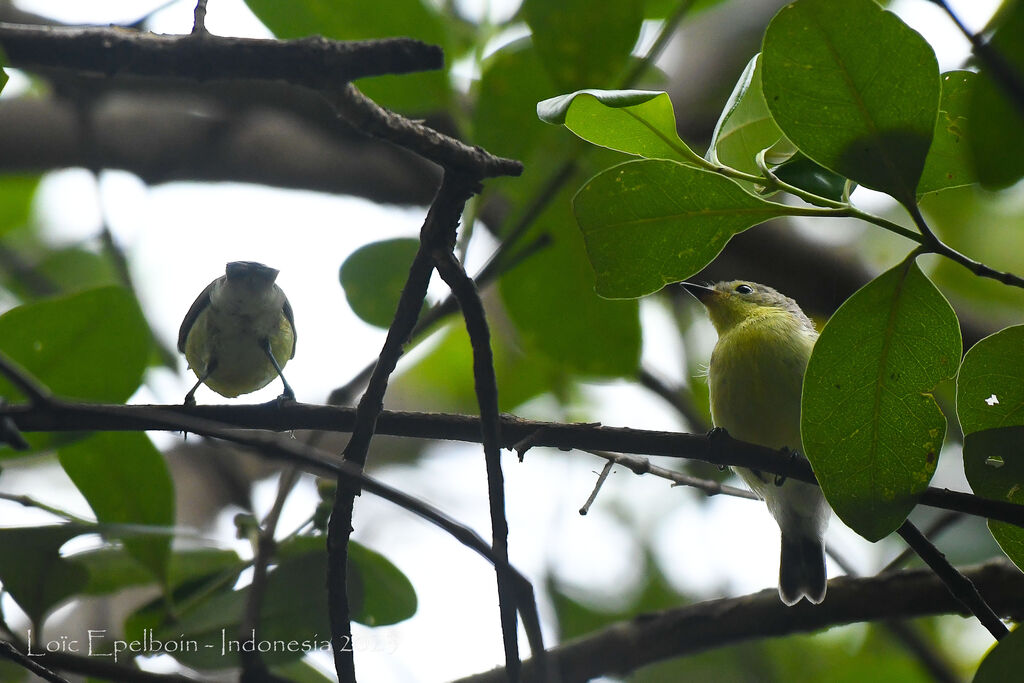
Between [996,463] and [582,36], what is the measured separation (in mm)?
1113

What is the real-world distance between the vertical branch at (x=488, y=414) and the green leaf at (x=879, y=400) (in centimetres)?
45

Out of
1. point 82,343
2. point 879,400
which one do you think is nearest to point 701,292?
point 879,400

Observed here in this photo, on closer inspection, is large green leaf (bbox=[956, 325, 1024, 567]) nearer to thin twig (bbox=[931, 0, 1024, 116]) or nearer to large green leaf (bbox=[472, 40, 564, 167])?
thin twig (bbox=[931, 0, 1024, 116])

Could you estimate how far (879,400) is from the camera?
4.37 feet

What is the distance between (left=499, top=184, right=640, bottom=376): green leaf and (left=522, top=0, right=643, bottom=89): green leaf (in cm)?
40

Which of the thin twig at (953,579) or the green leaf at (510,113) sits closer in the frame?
the thin twig at (953,579)

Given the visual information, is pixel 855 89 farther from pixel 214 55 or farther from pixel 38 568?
pixel 38 568

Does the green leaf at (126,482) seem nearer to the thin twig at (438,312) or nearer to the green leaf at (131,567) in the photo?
the green leaf at (131,567)

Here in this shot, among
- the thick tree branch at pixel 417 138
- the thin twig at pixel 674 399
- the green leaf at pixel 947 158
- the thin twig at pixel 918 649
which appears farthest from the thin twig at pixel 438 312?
the thin twig at pixel 918 649

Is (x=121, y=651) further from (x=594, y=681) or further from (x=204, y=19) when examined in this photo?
(x=204, y=19)

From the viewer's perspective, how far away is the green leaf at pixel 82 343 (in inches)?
69.4

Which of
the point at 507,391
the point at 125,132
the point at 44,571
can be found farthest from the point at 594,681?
the point at 125,132

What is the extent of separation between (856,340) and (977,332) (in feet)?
6.73

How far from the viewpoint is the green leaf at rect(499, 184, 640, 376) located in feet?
7.20
